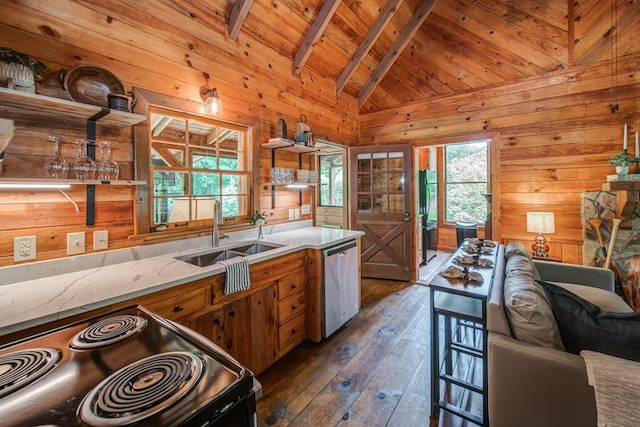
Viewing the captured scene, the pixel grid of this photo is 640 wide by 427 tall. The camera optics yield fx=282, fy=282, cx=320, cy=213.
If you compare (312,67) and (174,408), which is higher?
(312,67)

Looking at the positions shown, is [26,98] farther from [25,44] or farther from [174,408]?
[174,408]

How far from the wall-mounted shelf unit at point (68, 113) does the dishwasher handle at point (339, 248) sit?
149 centimetres

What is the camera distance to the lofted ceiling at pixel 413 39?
2902 mm

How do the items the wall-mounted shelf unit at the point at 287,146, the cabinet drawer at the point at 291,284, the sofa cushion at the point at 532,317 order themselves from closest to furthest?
the sofa cushion at the point at 532,317, the cabinet drawer at the point at 291,284, the wall-mounted shelf unit at the point at 287,146

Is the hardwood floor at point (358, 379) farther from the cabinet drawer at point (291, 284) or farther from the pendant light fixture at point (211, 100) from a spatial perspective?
the pendant light fixture at point (211, 100)

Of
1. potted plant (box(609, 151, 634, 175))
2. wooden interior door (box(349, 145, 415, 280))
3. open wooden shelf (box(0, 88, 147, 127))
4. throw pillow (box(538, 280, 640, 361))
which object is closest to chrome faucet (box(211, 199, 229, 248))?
open wooden shelf (box(0, 88, 147, 127))

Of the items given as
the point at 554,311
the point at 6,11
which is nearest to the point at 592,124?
the point at 554,311

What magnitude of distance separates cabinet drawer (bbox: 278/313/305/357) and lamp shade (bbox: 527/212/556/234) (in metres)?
2.82

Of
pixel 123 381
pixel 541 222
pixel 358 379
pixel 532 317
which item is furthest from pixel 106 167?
pixel 541 222

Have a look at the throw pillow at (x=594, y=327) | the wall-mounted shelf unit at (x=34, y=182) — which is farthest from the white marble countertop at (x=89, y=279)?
the throw pillow at (x=594, y=327)

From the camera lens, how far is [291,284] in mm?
2320

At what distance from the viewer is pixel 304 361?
7.46ft

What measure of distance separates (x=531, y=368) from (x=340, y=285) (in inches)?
63.0

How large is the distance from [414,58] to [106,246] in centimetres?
419
